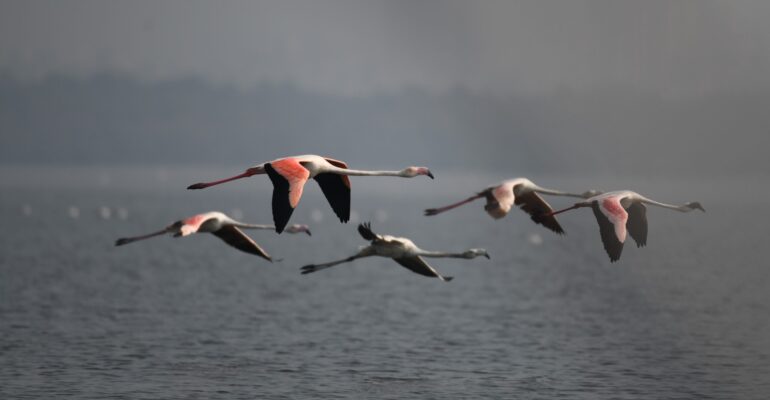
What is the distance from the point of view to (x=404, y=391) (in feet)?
113

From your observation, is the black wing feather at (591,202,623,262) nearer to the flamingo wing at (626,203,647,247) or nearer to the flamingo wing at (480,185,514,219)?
the flamingo wing at (626,203,647,247)

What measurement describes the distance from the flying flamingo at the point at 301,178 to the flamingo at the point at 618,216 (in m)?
2.53

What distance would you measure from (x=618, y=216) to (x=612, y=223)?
0.18m

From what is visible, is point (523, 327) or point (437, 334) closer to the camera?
point (437, 334)

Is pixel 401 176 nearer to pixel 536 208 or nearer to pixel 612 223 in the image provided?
pixel 536 208

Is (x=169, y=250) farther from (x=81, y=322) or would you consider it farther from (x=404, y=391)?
(x=404, y=391)

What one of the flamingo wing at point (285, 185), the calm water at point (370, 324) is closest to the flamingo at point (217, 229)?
the flamingo wing at point (285, 185)

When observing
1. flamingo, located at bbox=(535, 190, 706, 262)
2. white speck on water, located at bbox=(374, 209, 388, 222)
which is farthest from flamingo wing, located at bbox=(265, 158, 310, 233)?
white speck on water, located at bbox=(374, 209, 388, 222)

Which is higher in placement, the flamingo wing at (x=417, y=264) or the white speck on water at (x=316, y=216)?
the flamingo wing at (x=417, y=264)

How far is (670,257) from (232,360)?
65.2 m

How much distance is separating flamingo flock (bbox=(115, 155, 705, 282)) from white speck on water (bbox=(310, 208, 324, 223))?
122 metres

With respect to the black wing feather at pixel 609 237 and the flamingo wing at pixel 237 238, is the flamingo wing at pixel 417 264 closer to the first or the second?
the flamingo wing at pixel 237 238

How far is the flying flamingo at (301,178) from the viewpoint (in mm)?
18062

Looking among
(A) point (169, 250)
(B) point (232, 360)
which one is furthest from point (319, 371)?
(A) point (169, 250)
